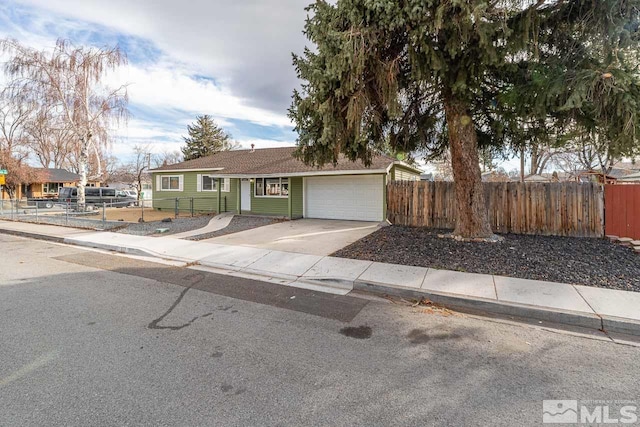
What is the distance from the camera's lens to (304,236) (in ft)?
34.0

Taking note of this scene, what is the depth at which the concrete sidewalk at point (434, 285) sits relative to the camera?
13.9ft

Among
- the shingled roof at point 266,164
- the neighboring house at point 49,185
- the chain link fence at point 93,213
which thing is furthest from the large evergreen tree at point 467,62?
the neighboring house at point 49,185

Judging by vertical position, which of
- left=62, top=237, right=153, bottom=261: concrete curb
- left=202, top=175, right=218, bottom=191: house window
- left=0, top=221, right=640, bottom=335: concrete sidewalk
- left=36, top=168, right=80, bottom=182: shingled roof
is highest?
left=36, top=168, right=80, bottom=182: shingled roof

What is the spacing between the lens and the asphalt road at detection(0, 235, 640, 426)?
240 centimetres

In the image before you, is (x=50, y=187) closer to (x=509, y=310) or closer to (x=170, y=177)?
(x=170, y=177)

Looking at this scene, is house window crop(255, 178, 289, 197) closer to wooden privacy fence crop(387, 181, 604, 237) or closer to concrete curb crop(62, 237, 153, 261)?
wooden privacy fence crop(387, 181, 604, 237)

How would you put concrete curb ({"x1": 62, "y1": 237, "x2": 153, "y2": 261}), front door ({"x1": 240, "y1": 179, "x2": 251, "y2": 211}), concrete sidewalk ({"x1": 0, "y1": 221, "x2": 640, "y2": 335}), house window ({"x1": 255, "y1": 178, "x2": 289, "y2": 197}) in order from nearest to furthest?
concrete sidewalk ({"x1": 0, "y1": 221, "x2": 640, "y2": 335}), concrete curb ({"x1": 62, "y1": 237, "x2": 153, "y2": 261}), house window ({"x1": 255, "y1": 178, "x2": 289, "y2": 197}), front door ({"x1": 240, "y1": 179, "x2": 251, "y2": 211})

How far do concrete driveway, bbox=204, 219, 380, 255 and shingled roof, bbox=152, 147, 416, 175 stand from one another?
7.91ft

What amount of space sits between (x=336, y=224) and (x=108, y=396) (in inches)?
432

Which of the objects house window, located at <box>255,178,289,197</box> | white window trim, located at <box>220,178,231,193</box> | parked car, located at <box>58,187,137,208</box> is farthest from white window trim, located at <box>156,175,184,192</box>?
house window, located at <box>255,178,289,197</box>

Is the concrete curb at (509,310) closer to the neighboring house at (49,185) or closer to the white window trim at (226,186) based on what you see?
the white window trim at (226,186)

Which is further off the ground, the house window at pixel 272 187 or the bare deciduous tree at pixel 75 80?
the bare deciduous tree at pixel 75 80

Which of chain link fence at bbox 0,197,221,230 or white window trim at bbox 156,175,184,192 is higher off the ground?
white window trim at bbox 156,175,184,192

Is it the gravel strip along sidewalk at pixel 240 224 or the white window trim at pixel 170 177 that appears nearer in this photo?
the gravel strip along sidewalk at pixel 240 224
